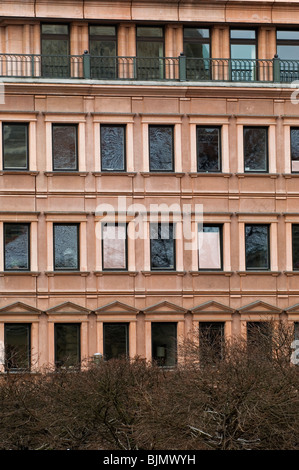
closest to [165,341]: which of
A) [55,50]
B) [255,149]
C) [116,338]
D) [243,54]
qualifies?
[116,338]

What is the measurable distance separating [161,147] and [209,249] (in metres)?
4.30

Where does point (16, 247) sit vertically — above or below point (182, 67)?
below

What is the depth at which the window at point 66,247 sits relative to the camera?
5123cm

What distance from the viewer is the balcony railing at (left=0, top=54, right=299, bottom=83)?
51.7 meters

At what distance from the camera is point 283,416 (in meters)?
30.6

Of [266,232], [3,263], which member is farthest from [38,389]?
[266,232]

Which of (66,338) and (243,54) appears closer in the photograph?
(66,338)

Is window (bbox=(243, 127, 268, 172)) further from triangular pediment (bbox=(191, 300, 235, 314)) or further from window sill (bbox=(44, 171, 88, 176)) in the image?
window sill (bbox=(44, 171, 88, 176))

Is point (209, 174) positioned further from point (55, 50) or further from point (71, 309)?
point (55, 50)

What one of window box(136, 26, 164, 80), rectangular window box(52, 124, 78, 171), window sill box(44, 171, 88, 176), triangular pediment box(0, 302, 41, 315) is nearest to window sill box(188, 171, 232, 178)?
window box(136, 26, 164, 80)

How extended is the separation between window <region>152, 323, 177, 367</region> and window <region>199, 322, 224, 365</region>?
1133 millimetres

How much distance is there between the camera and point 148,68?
172 ft

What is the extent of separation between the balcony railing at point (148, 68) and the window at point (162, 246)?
5.74m

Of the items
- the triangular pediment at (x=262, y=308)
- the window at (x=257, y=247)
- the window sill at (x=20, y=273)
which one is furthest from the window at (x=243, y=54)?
the window sill at (x=20, y=273)
